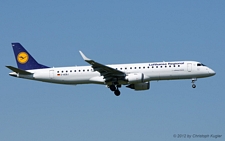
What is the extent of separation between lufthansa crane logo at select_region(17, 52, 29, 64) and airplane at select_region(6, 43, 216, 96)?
5.34 ft

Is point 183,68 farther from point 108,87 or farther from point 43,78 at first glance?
point 43,78

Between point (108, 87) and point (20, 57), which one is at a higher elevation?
point (20, 57)

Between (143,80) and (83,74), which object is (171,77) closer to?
(143,80)

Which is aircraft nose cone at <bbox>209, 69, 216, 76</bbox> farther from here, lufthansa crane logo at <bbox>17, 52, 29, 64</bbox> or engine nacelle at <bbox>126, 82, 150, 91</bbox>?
lufthansa crane logo at <bbox>17, 52, 29, 64</bbox>

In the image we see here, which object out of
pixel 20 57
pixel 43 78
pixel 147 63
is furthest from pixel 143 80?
pixel 20 57

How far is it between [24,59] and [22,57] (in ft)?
1.53

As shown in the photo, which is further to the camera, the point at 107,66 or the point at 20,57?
the point at 20,57

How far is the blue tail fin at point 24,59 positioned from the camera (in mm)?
64188

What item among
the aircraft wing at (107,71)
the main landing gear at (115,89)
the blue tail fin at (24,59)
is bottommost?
the main landing gear at (115,89)

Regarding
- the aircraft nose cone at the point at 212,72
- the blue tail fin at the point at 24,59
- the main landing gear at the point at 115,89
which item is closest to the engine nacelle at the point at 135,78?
the main landing gear at the point at 115,89

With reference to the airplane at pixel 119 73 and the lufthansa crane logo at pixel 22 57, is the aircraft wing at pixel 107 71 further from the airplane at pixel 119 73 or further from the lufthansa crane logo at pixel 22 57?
the lufthansa crane logo at pixel 22 57

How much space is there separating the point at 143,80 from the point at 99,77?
5.39m

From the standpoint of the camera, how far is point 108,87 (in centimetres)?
6162

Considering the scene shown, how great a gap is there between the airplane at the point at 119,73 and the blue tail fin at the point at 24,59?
0.39 meters
